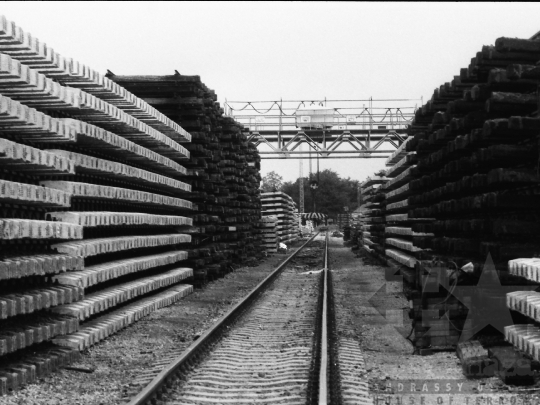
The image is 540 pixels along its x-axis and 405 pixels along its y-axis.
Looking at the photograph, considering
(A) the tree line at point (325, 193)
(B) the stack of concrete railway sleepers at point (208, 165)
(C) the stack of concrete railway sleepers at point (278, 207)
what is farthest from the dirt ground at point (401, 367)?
(A) the tree line at point (325, 193)

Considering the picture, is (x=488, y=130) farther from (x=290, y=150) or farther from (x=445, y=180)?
(x=290, y=150)

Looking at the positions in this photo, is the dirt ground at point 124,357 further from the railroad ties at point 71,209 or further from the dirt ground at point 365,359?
the railroad ties at point 71,209

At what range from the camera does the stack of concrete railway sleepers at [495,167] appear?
23.9ft

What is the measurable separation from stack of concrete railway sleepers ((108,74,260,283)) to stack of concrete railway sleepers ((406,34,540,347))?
Result: 802cm

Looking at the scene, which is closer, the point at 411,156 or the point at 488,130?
the point at 488,130

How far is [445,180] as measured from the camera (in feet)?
35.1

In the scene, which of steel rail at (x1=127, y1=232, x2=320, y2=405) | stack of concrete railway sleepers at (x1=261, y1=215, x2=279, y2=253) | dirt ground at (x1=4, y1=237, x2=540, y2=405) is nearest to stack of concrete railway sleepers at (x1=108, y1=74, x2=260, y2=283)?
dirt ground at (x1=4, y1=237, x2=540, y2=405)

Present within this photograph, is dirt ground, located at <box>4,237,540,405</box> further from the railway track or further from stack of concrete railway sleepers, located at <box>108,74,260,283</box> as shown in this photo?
stack of concrete railway sleepers, located at <box>108,74,260,283</box>

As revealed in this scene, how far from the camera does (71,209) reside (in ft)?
30.8

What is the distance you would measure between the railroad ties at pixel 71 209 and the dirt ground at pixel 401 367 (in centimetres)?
342

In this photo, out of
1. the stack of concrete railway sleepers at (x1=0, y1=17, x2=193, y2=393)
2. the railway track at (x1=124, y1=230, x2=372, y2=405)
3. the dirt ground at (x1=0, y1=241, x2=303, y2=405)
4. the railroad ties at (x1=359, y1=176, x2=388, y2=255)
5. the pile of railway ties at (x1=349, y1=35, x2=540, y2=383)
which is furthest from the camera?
the railroad ties at (x1=359, y1=176, x2=388, y2=255)

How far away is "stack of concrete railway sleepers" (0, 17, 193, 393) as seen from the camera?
6.52 meters

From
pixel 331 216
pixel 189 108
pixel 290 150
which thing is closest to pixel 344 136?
pixel 290 150

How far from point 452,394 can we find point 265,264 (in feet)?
64.7
